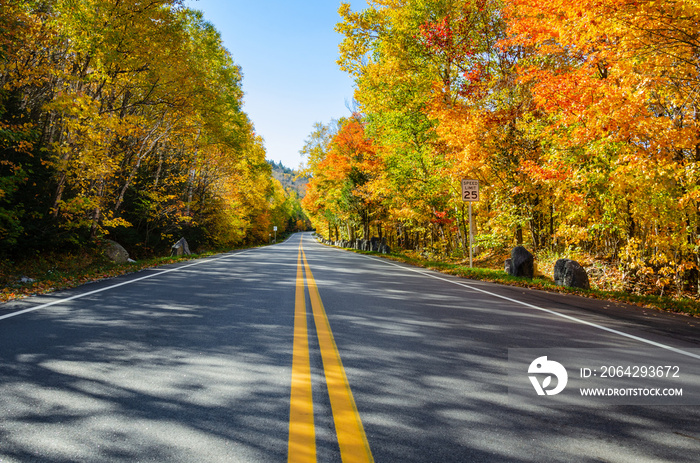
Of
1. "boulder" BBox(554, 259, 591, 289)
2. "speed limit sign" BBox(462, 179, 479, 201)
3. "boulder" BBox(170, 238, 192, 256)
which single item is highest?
"speed limit sign" BBox(462, 179, 479, 201)

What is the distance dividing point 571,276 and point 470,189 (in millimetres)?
4659

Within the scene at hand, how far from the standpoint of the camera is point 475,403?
2666 mm

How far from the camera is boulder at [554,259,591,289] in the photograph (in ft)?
30.6

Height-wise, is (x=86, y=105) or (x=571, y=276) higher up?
(x=86, y=105)

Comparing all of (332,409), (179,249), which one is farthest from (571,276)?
(179,249)

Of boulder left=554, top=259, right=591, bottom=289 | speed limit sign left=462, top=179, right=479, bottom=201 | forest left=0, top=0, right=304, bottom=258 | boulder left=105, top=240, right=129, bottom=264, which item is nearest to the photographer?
boulder left=554, top=259, right=591, bottom=289

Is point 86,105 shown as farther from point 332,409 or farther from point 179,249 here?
point 332,409

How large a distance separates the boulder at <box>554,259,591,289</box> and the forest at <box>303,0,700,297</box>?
206cm

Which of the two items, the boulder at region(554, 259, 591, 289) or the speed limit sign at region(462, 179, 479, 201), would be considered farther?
the speed limit sign at region(462, 179, 479, 201)

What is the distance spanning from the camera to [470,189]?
13.1 meters

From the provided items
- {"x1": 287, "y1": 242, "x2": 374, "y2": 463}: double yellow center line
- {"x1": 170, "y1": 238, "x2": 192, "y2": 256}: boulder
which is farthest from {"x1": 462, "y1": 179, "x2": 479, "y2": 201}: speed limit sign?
{"x1": 170, "y1": 238, "x2": 192, "y2": 256}: boulder

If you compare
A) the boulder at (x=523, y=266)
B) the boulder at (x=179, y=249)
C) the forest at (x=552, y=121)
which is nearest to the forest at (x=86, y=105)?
the boulder at (x=179, y=249)

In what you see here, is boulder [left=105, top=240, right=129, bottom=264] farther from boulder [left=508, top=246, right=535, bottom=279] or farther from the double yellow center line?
boulder [left=508, top=246, right=535, bottom=279]

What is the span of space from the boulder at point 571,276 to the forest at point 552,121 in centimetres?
206
